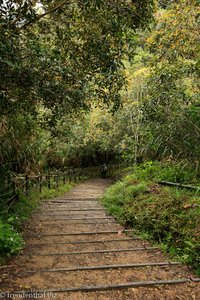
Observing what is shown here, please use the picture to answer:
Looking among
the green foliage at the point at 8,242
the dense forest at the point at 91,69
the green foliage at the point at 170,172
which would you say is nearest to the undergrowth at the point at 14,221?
the green foliage at the point at 8,242

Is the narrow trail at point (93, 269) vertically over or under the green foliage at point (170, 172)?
under

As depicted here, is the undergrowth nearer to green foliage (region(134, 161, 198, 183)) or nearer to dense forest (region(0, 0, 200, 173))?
dense forest (region(0, 0, 200, 173))

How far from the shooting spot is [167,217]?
4234mm

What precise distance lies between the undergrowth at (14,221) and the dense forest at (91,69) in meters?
0.79

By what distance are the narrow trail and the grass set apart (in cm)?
21

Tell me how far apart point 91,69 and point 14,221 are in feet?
10.1

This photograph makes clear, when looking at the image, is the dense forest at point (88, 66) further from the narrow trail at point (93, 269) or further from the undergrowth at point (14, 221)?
the narrow trail at point (93, 269)

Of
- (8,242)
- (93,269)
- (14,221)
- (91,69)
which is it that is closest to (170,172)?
(91,69)

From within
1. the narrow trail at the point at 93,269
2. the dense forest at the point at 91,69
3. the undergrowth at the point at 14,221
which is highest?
the dense forest at the point at 91,69

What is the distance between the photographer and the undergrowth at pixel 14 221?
350 cm

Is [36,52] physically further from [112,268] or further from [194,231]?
[194,231]

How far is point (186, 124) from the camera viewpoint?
5.21m

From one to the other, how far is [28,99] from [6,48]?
4.44 feet

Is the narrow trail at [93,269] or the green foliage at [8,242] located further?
the green foliage at [8,242]
